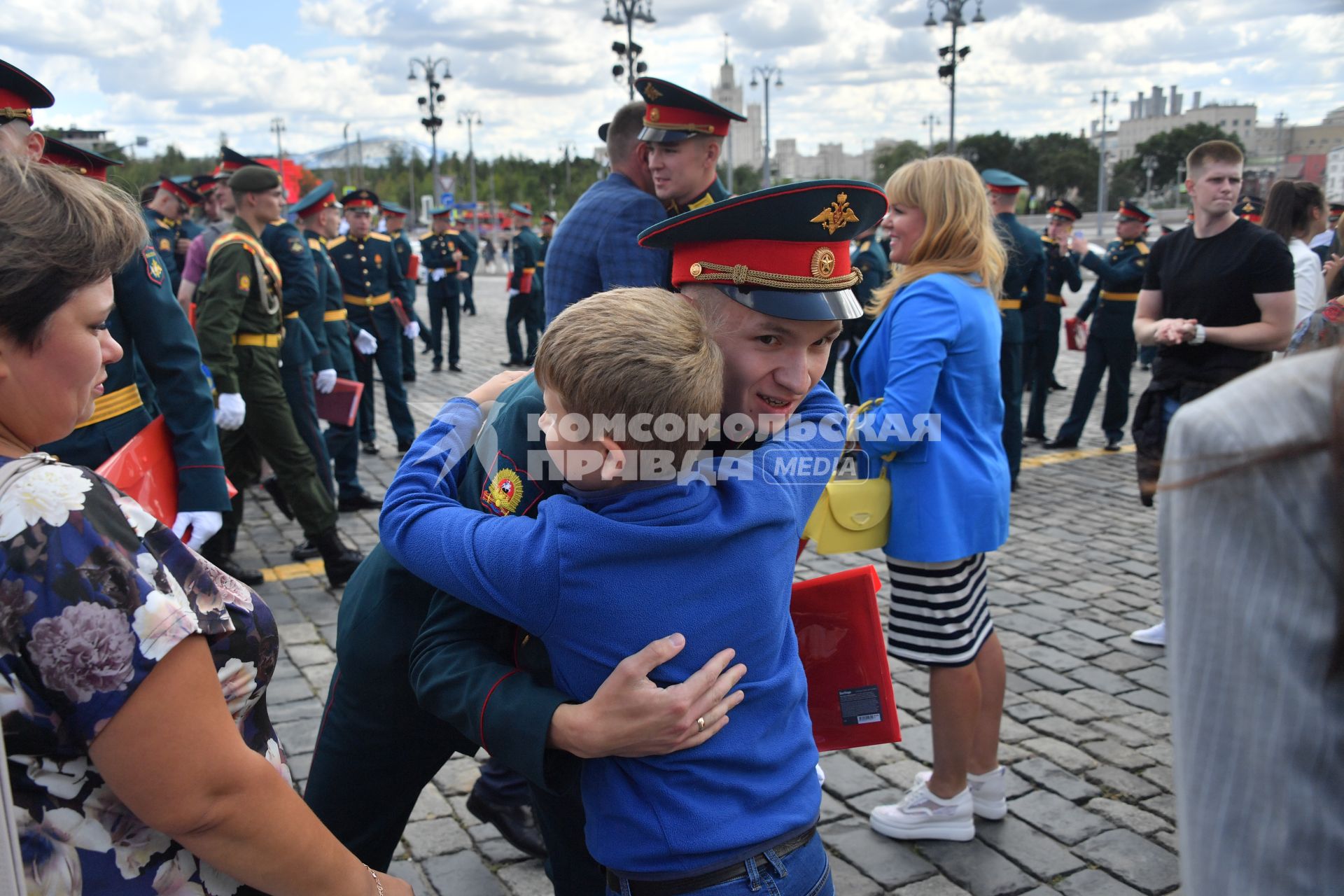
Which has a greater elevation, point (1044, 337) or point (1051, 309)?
point (1051, 309)

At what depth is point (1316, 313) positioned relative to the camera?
331cm

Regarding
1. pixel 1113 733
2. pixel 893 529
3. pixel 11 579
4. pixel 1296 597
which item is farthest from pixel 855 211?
pixel 1113 733

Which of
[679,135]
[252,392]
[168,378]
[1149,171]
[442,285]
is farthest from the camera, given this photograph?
[1149,171]

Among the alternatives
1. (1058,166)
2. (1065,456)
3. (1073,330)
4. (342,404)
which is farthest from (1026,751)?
(1058,166)

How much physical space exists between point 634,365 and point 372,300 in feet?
30.6

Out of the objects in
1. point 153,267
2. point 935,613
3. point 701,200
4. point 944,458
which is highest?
point 701,200

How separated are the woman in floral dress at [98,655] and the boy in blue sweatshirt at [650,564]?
0.38 m

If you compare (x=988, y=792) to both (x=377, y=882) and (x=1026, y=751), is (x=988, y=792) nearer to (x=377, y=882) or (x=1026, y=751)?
(x=1026, y=751)

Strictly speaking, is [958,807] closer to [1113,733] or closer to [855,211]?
[1113,733]

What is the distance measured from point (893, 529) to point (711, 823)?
1.66 m

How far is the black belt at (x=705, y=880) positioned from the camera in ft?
4.83

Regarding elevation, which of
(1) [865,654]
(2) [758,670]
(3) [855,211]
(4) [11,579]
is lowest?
(1) [865,654]

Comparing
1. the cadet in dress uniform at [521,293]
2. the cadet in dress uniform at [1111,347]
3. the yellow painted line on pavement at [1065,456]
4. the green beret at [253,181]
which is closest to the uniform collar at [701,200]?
the green beret at [253,181]

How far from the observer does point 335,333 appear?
8.17m
